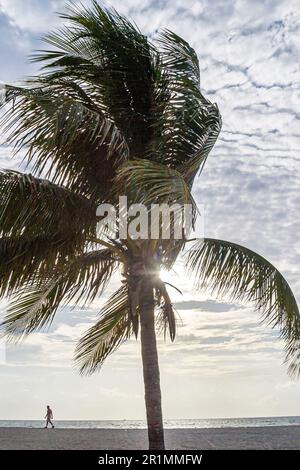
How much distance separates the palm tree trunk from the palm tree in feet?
0.05

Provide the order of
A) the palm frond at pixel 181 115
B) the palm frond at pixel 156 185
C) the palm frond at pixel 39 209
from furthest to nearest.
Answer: the palm frond at pixel 181 115, the palm frond at pixel 39 209, the palm frond at pixel 156 185

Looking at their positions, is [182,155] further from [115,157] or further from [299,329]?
[299,329]

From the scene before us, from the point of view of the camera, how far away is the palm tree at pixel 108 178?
27.5ft

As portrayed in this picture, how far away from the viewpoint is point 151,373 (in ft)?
28.3

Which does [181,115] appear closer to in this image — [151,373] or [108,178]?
[108,178]

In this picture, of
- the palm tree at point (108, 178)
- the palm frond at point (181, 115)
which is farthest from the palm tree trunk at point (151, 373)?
the palm frond at point (181, 115)

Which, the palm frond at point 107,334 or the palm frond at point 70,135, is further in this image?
the palm frond at point 107,334

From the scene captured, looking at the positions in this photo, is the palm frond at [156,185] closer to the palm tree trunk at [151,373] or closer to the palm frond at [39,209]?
the palm frond at [39,209]

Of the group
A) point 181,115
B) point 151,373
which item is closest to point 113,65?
point 181,115

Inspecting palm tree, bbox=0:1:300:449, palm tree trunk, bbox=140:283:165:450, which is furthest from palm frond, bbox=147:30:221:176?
palm tree trunk, bbox=140:283:165:450

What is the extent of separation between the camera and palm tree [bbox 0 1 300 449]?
27.5 feet

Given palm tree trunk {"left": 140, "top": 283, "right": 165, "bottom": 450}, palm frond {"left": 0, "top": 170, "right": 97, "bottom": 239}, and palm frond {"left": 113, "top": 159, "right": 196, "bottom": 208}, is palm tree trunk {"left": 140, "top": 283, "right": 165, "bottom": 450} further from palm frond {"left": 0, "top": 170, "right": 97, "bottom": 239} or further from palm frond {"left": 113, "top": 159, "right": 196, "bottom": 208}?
palm frond {"left": 113, "top": 159, "right": 196, "bottom": 208}

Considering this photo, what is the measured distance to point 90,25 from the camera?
9.59 meters

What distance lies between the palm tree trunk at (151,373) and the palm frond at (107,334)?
1.66 metres
